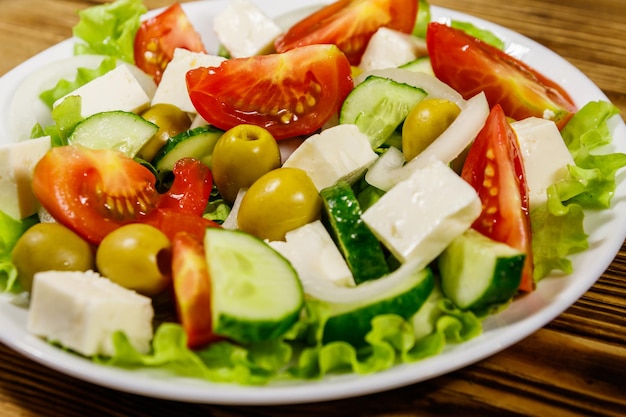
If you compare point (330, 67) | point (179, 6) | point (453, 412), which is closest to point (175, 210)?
point (330, 67)

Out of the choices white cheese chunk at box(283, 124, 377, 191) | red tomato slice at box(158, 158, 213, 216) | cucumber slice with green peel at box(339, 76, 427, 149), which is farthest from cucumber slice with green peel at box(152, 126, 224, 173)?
cucumber slice with green peel at box(339, 76, 427, 149)

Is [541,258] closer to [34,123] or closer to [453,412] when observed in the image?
[453,412]

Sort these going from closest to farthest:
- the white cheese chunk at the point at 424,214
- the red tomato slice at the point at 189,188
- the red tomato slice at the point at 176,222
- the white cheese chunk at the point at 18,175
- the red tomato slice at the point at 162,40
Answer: the white cheese chunk at the point at 424,214, the red tomato slice at the point at 176,222, the white cheese chunk at the point at 18,175, the red tomato slice at the point at 189,188, the red tomato slice at the point at 162,40

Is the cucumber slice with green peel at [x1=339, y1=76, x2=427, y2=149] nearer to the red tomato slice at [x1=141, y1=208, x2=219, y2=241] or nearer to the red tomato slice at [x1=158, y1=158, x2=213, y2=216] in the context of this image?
the red tomato slice at [x1=158, y1=158, x2=213, y2=216]

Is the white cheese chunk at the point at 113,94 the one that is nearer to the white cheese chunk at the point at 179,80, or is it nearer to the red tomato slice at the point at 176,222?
the white cheese chunk at the point at 179,80

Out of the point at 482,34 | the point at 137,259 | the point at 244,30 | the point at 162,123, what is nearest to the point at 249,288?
the point at 137,259

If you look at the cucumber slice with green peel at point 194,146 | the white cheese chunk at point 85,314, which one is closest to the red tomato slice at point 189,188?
the cucumber slice with green peel at point 194,146

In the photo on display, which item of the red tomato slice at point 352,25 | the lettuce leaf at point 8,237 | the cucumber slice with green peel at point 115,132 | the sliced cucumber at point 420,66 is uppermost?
the red tomato slice at point 352,25
